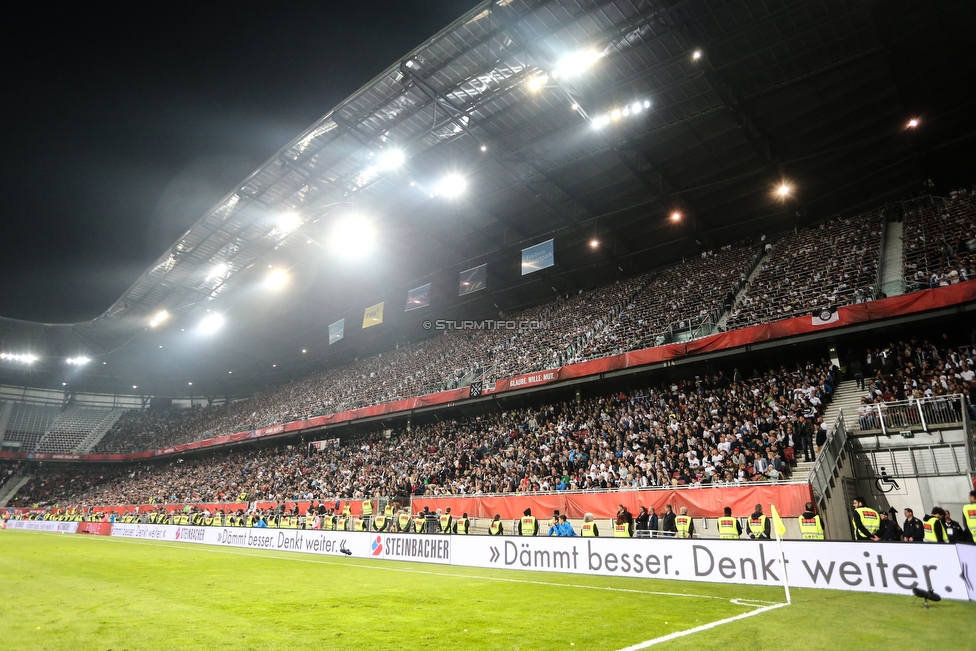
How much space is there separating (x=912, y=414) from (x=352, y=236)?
92.4ft

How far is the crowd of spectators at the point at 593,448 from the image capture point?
55.2 feet

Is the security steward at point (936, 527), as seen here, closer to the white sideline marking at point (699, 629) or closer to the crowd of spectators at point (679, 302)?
the white sideline marking at point (699, 629)

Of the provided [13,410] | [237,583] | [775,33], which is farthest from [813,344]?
[13,410]

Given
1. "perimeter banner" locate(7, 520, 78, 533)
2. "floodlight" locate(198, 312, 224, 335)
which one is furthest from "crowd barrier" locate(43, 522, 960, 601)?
"floodlight" locate(198, 312, 224, 335)

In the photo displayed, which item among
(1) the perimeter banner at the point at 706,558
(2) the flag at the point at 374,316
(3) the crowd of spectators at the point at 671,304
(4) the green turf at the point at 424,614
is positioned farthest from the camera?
(2) the flag at the point at 374,316

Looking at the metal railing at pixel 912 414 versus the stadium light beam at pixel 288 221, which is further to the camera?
the stadium light beam at pixel 288 221

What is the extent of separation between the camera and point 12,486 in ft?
178

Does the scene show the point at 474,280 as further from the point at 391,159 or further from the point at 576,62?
the point at 576,62

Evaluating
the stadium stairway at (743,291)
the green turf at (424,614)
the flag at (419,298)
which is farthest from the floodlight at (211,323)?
the stadium stairway at (743,291)

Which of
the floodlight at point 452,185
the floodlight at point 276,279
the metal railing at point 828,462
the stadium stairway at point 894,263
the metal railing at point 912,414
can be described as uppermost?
the floodlight at point 276,279

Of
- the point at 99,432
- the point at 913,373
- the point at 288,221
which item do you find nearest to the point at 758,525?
the point at 913,373

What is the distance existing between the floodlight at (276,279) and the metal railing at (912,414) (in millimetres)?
35490

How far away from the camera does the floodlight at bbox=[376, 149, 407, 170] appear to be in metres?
25.5

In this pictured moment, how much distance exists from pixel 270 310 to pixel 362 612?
43.1 metres
